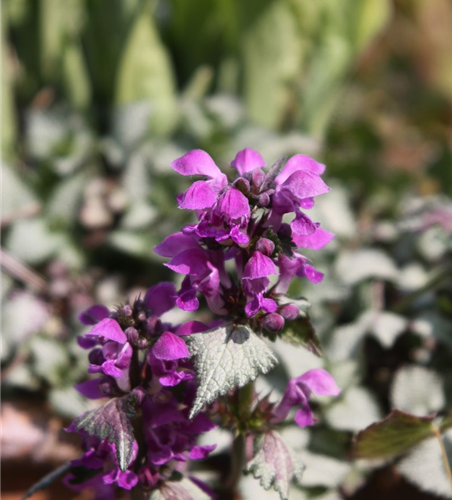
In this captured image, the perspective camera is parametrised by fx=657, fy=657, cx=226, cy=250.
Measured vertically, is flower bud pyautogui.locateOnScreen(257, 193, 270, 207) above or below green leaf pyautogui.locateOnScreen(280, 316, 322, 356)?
above

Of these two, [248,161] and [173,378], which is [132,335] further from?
[248,161]

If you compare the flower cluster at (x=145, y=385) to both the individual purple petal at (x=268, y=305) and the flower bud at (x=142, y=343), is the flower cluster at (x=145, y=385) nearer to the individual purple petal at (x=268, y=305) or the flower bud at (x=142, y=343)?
the flower bud at (x=142, y=343)

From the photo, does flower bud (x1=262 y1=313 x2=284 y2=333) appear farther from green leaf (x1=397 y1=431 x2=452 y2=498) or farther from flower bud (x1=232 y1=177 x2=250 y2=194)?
green leaf (x1=397 y1=431 x2=452 y2=498)

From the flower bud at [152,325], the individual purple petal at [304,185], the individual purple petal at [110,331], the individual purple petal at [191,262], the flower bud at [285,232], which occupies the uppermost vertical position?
the individual purple petal at [304,185]

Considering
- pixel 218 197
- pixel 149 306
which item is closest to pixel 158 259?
pixel 149 306

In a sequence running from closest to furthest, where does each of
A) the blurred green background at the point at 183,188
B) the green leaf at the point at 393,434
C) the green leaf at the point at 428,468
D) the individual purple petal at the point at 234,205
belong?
the individual purple petal at the point at 234,205 < the green leaf at the point at 393,434 < the green leaf at the point at 428,468 < the blurred green background at the point at 183,188

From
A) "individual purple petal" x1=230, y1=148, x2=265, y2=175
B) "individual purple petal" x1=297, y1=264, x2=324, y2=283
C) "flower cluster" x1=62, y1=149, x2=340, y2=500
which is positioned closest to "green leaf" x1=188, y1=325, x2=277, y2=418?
"flower cluster" x1=62, y1=149, x2=340, y2=500

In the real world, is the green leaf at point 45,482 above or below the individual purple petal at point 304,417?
below

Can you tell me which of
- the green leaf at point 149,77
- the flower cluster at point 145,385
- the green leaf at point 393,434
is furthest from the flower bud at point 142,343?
the green leaf at point 149,77
